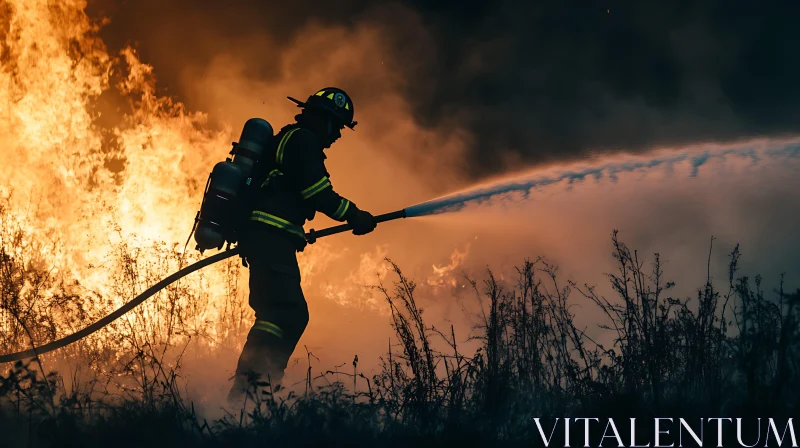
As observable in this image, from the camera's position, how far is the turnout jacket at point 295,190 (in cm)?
637

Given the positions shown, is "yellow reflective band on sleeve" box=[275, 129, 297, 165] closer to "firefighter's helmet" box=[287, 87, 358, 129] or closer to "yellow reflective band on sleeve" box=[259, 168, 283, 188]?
"yellow reflective band on sleeve" box=[259, 168, 283, 188]

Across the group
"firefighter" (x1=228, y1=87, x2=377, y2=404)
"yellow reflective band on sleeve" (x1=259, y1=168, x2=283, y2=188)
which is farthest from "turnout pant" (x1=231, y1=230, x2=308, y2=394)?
"yellow reflective band on sleeve" (x1=259, y1=168, x2=283, y2=188)

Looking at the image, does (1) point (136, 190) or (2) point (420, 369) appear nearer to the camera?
(2) point (420, 369)

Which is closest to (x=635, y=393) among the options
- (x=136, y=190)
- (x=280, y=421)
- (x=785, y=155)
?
(x=280, y=421)

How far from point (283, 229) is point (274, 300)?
642 millimetres

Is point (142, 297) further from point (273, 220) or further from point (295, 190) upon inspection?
point (295, 190)

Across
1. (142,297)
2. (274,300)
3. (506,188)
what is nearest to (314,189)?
(274,300)

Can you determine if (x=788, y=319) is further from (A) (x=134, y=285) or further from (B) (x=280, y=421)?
(A) (x=134, y=285)

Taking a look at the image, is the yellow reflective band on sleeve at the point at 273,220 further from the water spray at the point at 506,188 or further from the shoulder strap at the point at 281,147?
the shoulder strap at the point at 281,147

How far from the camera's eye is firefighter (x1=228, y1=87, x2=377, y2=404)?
6238 mm

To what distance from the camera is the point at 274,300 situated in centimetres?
628

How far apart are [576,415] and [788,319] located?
1.36 m

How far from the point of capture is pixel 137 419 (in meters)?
4.33

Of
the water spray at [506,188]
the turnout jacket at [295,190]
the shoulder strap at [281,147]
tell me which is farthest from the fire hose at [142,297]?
the shoulder strap at [281,147]
